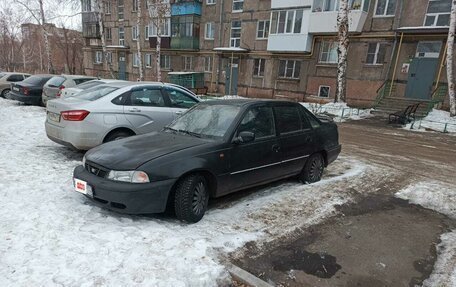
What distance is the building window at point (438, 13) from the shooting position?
53.8 ft

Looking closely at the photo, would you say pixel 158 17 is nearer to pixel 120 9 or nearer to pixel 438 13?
pixel 120 9

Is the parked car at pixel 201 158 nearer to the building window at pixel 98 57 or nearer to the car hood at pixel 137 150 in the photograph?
the car hood at pixel 137 150

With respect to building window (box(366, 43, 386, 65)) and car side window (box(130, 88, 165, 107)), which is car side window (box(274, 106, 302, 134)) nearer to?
car side window (box(130, 88, 165, 107))

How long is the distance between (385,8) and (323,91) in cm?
610

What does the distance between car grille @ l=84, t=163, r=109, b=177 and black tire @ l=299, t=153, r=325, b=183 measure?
3306mm

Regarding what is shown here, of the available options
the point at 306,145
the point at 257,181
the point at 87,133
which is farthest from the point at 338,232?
the point at 87,133

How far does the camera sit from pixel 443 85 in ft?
54.7

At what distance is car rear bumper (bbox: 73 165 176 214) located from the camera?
11.2ft

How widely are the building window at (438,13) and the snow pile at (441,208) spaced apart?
15.1 m

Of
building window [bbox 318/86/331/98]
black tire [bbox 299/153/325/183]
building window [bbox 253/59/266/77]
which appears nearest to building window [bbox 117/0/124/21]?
building window [bbox 253/59/266/77]

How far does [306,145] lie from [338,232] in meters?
1.73

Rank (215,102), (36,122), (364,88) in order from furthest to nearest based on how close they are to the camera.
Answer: (364,88) < (36,122) < (215,102)

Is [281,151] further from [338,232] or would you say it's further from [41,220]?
[41,220]

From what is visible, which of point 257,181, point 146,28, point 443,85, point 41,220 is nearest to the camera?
point 41,220
